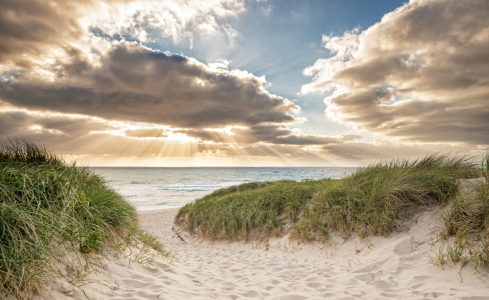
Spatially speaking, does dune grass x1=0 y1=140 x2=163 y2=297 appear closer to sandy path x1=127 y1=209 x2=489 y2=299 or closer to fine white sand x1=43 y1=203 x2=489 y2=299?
fine white sand x1=43 y1=203 x2=489 y2=299

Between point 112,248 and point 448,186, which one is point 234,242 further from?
point 448,186

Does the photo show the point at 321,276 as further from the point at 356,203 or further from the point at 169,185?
the point at 169,185

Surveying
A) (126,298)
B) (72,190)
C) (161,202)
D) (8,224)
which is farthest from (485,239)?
(161,202)

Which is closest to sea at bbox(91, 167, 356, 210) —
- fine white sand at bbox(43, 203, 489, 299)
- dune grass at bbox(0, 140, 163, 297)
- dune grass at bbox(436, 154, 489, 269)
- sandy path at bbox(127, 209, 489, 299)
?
dune grass at bbox(0, 140, 163, 297)

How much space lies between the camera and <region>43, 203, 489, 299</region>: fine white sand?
3488mm

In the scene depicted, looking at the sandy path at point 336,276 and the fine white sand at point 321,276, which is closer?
the fine white sand at point 321,276

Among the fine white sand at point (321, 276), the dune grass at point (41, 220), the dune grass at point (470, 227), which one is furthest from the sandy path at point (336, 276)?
the dune grass at point (41, 220)

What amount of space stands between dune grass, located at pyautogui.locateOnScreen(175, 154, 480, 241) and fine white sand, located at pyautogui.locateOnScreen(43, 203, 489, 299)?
0.42m

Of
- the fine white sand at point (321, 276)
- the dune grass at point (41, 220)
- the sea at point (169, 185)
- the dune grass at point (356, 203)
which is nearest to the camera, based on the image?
the dune grass at point (41, 220)

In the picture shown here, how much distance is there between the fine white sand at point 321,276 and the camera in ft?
11.4

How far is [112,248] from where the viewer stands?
172 inches

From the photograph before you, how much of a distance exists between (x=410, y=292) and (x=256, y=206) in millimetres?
6922

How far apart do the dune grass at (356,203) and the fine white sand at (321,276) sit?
1.39 ft

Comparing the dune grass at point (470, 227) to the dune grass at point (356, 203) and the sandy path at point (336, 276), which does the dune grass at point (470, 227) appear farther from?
the dune grass at point (356, 203)
